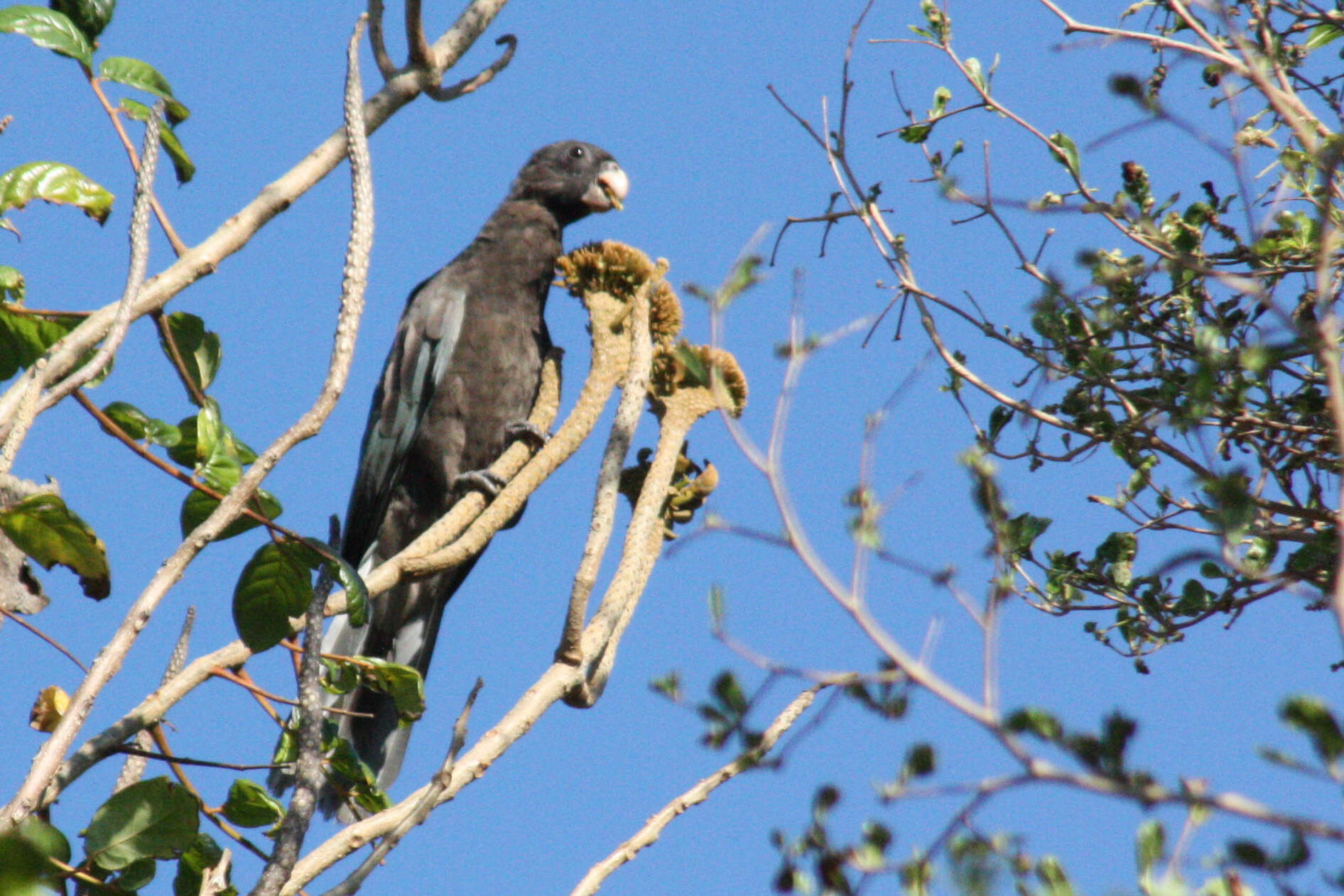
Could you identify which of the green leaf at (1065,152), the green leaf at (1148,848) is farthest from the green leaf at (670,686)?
the green leaf at (1065,152)

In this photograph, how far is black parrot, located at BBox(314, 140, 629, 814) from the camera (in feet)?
12.1

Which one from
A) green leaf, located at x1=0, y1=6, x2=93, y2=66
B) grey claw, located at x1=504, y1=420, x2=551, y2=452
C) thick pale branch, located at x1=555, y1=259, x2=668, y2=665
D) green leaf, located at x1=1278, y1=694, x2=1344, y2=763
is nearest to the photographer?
green leaf, located at x1=1278, y1=694, x2=1344, y2=763

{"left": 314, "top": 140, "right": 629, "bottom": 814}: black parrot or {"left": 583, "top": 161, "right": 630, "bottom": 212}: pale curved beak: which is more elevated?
{"left": 583, "top": 161, "right": 630, "bottom": 212}: pale curved beak

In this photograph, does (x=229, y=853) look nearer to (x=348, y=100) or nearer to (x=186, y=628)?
(x=186, y=628)

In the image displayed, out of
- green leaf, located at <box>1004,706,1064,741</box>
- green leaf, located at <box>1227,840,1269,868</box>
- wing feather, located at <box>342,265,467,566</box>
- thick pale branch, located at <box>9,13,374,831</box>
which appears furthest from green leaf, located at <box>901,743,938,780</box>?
wing feather, located at <box>342,265,467,566</box>

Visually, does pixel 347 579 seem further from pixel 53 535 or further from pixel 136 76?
pixel 136 76

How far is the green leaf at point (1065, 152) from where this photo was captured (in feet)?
7.66

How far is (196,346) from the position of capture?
66.6 inches

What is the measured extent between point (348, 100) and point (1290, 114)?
1.13 m

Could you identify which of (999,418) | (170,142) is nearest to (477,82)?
(170,142)

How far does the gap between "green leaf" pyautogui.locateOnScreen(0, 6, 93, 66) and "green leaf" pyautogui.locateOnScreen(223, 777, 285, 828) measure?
934 millimetres

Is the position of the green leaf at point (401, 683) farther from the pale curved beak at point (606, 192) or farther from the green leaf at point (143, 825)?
the pale curved beak at point (606, 192)

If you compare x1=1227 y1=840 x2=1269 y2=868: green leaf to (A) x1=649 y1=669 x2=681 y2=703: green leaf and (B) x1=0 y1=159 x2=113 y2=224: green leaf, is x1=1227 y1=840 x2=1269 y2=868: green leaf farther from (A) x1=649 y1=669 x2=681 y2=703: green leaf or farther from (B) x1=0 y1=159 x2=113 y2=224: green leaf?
(B) x1=0 y1=159 x2=113 y2=224: green leaf

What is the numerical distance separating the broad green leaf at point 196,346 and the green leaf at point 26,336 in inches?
4.7
